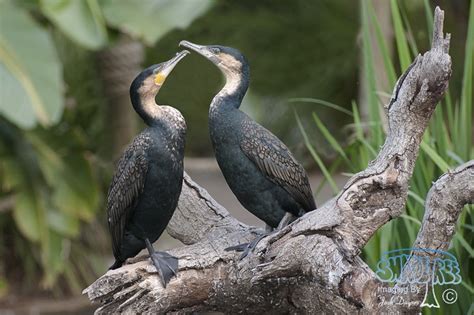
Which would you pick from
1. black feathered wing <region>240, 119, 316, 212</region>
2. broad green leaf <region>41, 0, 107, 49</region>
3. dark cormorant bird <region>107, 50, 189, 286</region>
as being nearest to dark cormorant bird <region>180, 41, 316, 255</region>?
black feathered wing <region>240, 119, 316, 212</region>

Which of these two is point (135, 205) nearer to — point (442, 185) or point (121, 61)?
point (442, 185)

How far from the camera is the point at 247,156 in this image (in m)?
2.53

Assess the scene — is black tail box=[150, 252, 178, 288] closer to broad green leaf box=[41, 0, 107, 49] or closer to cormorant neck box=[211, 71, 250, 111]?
cormorant neck box=[211, 71, 250, 111]

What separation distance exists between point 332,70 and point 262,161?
13.5ft

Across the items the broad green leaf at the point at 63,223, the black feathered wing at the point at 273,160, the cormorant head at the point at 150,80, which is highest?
the cormorant head at the point at 150,80

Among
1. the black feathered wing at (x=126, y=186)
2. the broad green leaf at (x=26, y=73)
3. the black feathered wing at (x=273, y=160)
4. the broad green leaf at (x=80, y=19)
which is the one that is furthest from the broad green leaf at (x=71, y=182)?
the black feathered wing at (x=273, y=160)

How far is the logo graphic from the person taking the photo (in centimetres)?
227

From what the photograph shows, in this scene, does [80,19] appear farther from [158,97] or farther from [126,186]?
[126,186]

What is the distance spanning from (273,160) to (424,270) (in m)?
0.51

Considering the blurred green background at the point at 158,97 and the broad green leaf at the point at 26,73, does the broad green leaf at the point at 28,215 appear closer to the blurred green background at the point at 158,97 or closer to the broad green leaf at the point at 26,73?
the blurred green background at the point at 158,97

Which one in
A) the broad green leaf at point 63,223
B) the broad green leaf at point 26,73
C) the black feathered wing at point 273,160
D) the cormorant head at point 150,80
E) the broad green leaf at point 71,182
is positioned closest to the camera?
the cormorant head at point 150,80

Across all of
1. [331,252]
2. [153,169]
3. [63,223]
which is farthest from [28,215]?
[331,252]

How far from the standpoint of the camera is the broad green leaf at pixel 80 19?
4.72 meters

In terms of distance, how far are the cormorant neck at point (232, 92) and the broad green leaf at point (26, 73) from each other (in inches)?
83.2
